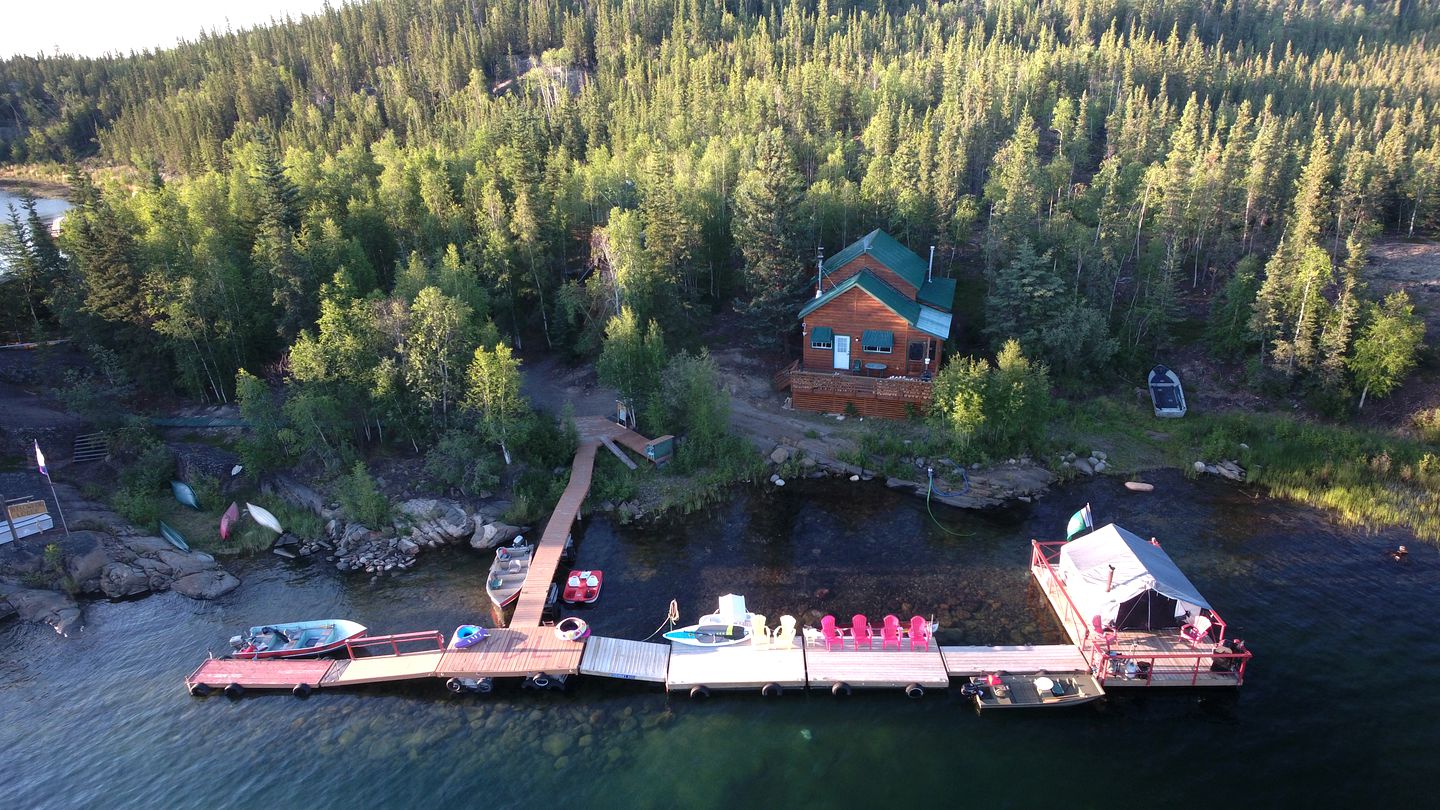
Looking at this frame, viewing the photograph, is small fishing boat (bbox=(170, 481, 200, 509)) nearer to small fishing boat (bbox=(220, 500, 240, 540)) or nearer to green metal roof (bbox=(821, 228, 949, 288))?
small fishing boat (bbox=(220, 500, 240, 540))

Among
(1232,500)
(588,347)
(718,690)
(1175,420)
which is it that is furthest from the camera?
(588,347)

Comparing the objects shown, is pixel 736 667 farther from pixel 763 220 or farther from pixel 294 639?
pixel 763 220

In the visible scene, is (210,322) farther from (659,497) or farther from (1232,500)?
(1232,500)

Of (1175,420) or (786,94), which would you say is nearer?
(1175,420)

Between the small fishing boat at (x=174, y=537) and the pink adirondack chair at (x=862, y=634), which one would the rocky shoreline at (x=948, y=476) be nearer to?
the pink adirondack chair at (x=862, y=634)

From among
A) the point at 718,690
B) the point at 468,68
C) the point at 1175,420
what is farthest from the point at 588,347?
the point at 468,68

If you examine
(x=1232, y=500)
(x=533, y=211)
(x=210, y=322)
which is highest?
(x=533, y=211)

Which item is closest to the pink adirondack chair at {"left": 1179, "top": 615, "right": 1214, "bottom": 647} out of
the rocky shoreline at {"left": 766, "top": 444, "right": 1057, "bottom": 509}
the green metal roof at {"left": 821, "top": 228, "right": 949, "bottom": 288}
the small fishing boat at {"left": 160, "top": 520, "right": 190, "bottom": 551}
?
the rocky shoreline at {"left": 766, "top": 444, "right": 1057, "bottom": 509}
